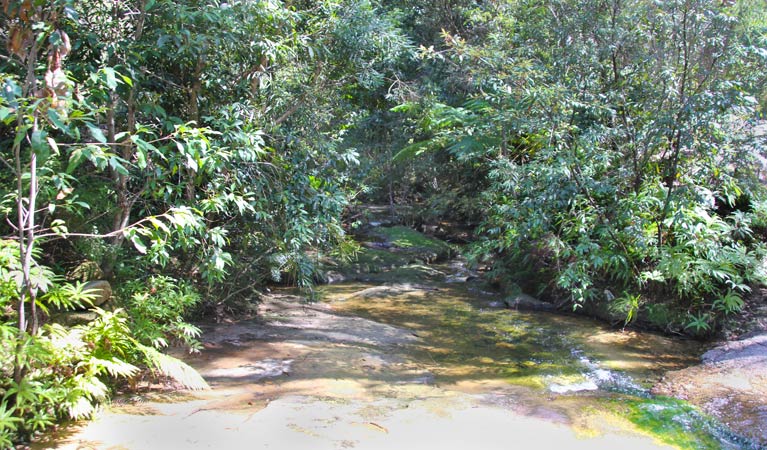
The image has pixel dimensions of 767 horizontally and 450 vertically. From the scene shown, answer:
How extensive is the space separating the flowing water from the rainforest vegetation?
433mm

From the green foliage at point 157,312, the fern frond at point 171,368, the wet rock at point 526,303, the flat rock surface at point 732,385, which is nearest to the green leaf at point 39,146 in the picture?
the fern frond at point 171,368

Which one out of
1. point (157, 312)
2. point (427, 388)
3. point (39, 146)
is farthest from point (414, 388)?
point (39, 146)

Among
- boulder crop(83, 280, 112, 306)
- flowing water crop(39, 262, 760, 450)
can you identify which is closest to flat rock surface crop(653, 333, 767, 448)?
flowing water crop(39, 262, 760, 450)

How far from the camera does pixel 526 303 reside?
29.2ft

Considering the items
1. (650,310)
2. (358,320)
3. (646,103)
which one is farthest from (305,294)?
(646,103)

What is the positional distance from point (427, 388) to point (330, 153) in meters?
2.87

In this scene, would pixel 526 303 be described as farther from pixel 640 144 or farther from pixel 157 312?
pixel 157 312

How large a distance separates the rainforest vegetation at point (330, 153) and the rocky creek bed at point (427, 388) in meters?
0.42

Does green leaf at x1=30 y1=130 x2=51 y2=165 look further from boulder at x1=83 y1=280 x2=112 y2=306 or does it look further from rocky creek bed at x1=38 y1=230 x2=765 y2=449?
boulder at x1=83 y1=280 x2=112 y2=306

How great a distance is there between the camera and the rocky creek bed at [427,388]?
12.6 ft

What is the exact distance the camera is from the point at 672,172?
22.7ft

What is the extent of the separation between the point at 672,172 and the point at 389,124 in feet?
19.9

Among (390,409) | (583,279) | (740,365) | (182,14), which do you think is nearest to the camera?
(390,409)

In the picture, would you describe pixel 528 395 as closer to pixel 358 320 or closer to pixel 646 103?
pixel 358 320
